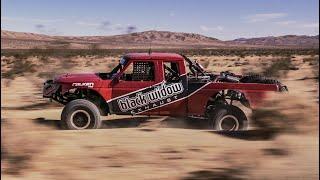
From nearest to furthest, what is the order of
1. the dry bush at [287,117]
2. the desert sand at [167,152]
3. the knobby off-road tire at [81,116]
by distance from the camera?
the desert sand at [167,152] → the dry bush at [287,117] → the knobby off-road tire at [81,116]

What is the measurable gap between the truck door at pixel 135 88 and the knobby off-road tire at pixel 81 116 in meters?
0.46

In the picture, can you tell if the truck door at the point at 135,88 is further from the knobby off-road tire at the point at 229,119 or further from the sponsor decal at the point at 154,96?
the knobby off-road tire at the point at 229,119

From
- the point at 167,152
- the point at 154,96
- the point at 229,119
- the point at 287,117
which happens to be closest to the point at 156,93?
the point at 154,96

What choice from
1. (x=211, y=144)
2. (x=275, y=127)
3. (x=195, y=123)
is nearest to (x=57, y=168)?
(x=211, y=144)

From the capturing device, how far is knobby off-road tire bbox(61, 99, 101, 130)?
1109 cm

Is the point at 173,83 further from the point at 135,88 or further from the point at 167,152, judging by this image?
the point at 167,152

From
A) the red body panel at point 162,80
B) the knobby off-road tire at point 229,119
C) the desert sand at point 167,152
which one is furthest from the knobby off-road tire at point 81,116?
the knobby off-road tire at point 229,119

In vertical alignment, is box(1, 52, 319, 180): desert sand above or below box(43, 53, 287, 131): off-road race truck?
below

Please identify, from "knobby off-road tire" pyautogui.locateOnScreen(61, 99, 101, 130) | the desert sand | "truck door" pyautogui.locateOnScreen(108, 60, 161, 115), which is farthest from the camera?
"truck door" pyautogui.locateOnScreen(108, 60, 161, 115)

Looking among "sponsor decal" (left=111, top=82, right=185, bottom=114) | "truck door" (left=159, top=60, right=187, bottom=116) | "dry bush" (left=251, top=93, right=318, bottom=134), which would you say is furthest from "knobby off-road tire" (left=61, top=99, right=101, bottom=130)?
"dry bush" (left=251, top=93, right=318, bottom=134)

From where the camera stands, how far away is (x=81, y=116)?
36.7 feet

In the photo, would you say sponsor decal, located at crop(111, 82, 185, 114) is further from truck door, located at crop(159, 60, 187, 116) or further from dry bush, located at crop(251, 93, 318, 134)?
dry bush, located at crop(251, 93, 318, 134)

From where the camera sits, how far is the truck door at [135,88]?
11297 mm

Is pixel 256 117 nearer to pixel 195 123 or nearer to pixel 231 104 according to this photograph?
pixel 231 104
